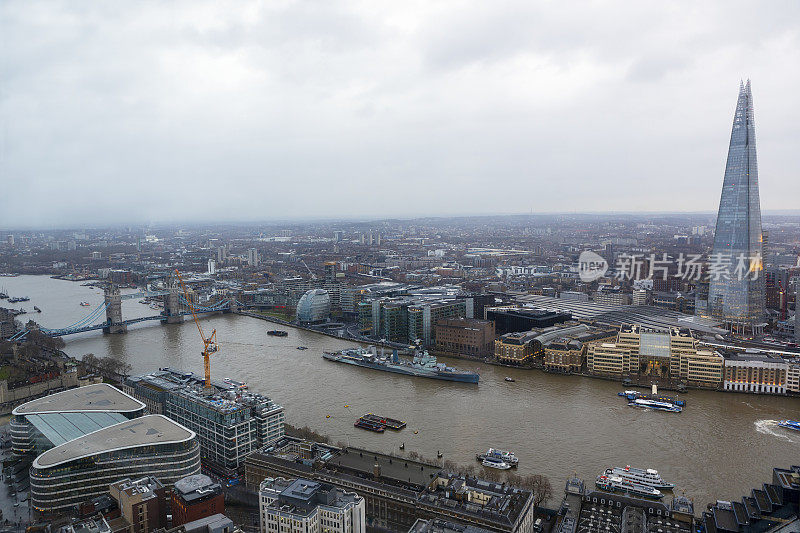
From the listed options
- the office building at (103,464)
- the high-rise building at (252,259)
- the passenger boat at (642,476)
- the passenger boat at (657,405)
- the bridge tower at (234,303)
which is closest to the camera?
the office building at (103,464)

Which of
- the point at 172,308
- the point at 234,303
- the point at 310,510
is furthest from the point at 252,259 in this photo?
the point at 310,510

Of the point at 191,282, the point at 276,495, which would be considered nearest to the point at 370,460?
the point at 276,495

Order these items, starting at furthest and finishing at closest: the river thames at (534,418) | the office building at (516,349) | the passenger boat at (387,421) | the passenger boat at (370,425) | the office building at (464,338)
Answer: the office building at (464,338) → the office building at (516,349) → the passenger boat at (387,421) → the passenger boat at (370,425) → the river thames at (534,418)

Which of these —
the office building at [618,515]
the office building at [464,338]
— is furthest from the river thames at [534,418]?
the office building at [618,515]

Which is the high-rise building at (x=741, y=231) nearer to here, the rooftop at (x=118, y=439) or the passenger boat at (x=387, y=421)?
the passenger boat at (x=387, y=421)

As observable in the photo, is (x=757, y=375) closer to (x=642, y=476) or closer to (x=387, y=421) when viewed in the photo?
(x=642, y=476)

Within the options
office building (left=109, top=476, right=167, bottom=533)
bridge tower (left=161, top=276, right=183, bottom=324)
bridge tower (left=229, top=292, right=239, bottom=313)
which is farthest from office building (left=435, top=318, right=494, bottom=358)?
bridge tower (left=229, top=292, right=239, bottom=313)
